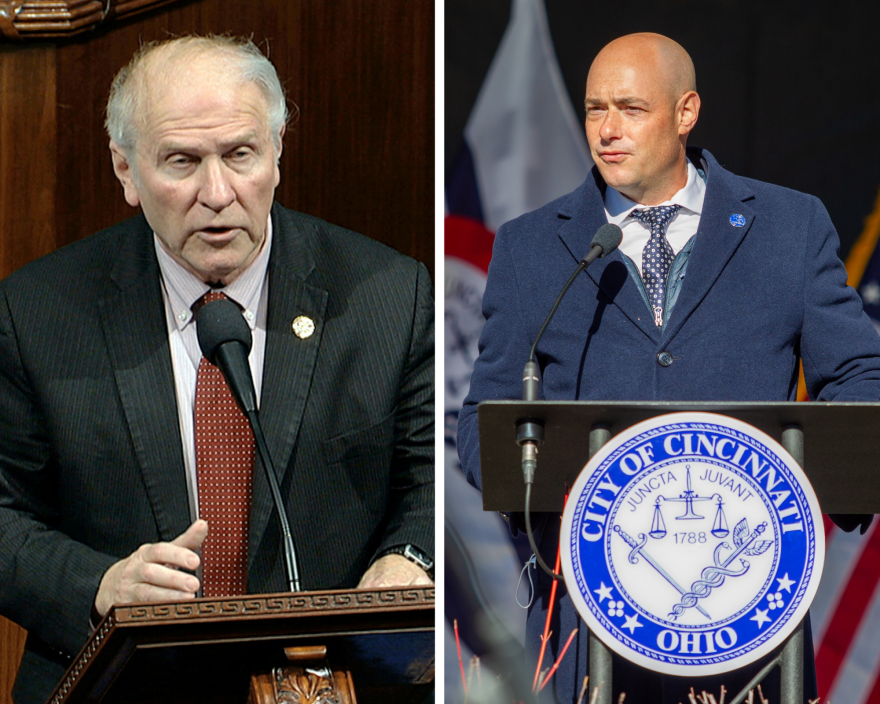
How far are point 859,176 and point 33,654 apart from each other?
206 centimetres

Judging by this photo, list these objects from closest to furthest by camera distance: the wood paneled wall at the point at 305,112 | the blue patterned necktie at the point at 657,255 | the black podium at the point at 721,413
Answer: the black podium at the point at 721,413 < the blue patterned necktie at the point at 657,255 < the wood paneled wall at the point at 305,112

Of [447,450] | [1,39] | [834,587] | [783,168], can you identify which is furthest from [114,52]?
[834,587]

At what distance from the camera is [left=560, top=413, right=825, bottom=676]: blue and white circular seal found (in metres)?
1.77

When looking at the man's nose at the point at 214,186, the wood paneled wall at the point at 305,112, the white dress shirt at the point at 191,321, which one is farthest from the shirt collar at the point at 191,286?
the wood paneled wall at the point at 305,112

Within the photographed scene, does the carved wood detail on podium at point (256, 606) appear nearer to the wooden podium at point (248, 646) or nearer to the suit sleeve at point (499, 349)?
the wooden podium at point (248, 646)

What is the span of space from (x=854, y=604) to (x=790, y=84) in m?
1.16

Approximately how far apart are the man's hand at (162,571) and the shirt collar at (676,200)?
0.98m

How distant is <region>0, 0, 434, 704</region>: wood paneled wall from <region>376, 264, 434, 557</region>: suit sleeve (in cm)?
26

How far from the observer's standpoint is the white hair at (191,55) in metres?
3.03

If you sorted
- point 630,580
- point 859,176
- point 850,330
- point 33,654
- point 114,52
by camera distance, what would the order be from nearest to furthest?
point 630,580
point 850,330
point 33,654
point 859,176
point 114,52

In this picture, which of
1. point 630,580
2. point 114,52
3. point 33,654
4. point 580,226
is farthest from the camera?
point 114,52

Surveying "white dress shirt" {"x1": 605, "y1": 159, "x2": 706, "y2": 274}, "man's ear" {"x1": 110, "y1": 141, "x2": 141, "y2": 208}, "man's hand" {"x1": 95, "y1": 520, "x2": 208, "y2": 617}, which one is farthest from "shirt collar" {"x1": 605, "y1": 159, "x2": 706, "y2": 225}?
"man's ear" {"x1": 110, "y1": 141, "x2": 141, "y2": 208}

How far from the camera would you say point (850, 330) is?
89.0 inches

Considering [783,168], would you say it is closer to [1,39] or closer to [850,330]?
[850,330]
